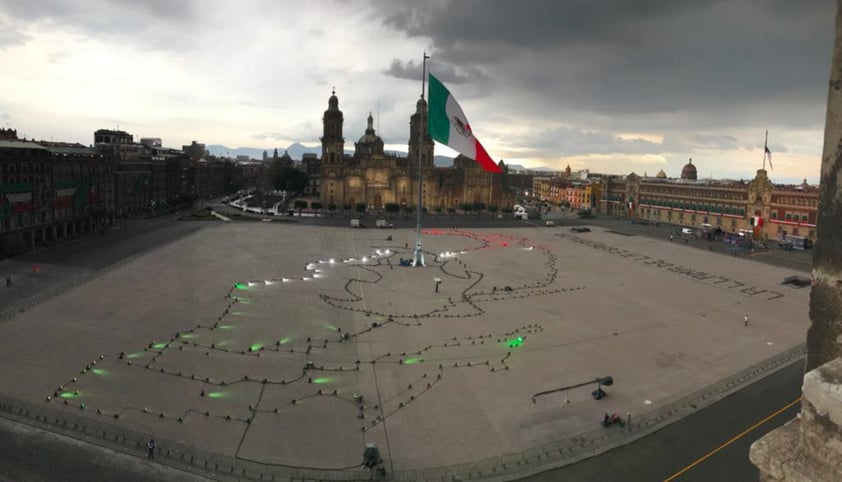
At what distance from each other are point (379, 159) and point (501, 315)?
86.4 metres

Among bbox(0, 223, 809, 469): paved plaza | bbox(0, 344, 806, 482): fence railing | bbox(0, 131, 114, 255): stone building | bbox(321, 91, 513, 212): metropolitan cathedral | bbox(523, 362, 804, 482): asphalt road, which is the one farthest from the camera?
bbox(321, 91, 513, 212): metropolitan cathedral

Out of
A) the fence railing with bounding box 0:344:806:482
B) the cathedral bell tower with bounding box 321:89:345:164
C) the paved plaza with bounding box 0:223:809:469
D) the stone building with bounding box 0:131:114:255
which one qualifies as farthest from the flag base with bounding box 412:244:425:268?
the cathedral bell tower with bounding box 321:89:345:164

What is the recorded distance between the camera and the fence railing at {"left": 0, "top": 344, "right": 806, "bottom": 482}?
61.6 ft

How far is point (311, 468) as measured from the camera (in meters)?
19.1

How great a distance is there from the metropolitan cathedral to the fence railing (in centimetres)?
9337

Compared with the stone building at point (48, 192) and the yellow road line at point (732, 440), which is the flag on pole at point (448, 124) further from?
the stone building at point (48, 192)

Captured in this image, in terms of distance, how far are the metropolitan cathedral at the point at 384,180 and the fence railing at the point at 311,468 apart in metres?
93.4

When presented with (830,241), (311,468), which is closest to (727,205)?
(311,468)

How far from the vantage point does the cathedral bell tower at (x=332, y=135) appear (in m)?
120

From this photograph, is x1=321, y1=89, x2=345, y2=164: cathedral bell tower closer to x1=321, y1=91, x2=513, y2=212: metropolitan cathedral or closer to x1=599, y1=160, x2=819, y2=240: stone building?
x1=321, y1=91, x2=513, y2=212: metropolitan cathedral

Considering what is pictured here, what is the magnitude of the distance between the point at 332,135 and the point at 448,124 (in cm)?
8086

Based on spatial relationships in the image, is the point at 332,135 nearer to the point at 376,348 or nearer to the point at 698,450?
the point at 376,348

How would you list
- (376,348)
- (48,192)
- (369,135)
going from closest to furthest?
(376,348)
(48,192)
(369,135)

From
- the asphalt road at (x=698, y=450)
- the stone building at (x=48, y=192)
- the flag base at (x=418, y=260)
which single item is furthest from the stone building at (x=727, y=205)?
the stone building at (x=48, y=192)
